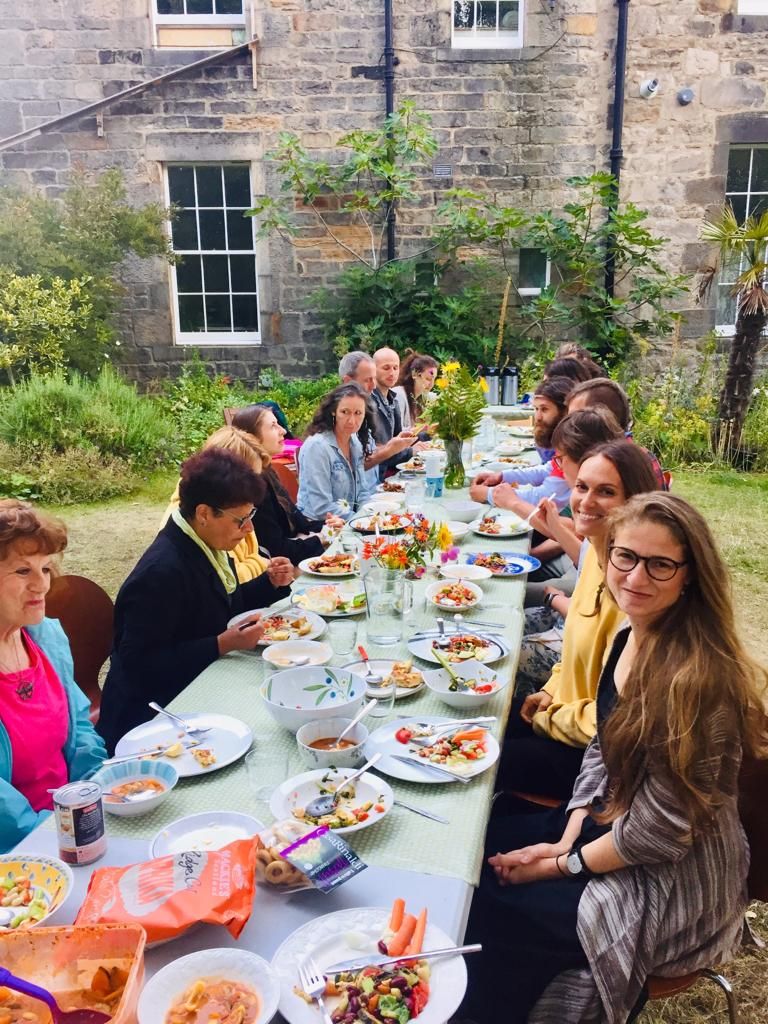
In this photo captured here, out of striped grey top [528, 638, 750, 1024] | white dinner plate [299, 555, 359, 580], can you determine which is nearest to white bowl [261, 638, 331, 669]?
white dinner plate [299, 555, 359, 580]

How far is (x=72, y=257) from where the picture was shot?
893cm

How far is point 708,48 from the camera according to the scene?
9172 millimetres

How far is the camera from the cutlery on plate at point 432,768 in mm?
1790

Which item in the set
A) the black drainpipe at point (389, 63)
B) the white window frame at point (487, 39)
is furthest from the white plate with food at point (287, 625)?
the white window frame at point (487, 39)

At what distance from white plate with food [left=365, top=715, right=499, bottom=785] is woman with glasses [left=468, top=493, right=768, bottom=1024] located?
277 millimetres

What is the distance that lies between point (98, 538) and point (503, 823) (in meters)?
5.03

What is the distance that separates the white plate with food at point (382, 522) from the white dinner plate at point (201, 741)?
1.60 metres

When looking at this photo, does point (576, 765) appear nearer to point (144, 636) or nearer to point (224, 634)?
point (224, 634)

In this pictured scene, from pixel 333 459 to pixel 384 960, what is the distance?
11.5 feet

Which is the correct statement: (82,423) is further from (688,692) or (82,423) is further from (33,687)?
(688,692)

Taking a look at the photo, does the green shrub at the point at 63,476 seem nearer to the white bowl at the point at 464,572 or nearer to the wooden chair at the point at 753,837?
the white bowl at the point at 464,572

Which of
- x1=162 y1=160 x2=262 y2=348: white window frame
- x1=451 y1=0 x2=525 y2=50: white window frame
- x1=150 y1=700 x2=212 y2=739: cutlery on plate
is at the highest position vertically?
x1=451 y1=0 x2=525 y2=50: white window frame

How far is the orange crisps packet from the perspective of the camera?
131 cm

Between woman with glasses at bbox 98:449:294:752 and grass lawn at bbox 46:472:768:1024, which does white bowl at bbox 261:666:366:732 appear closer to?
woman with glasses at bbox 98:449:294:752
